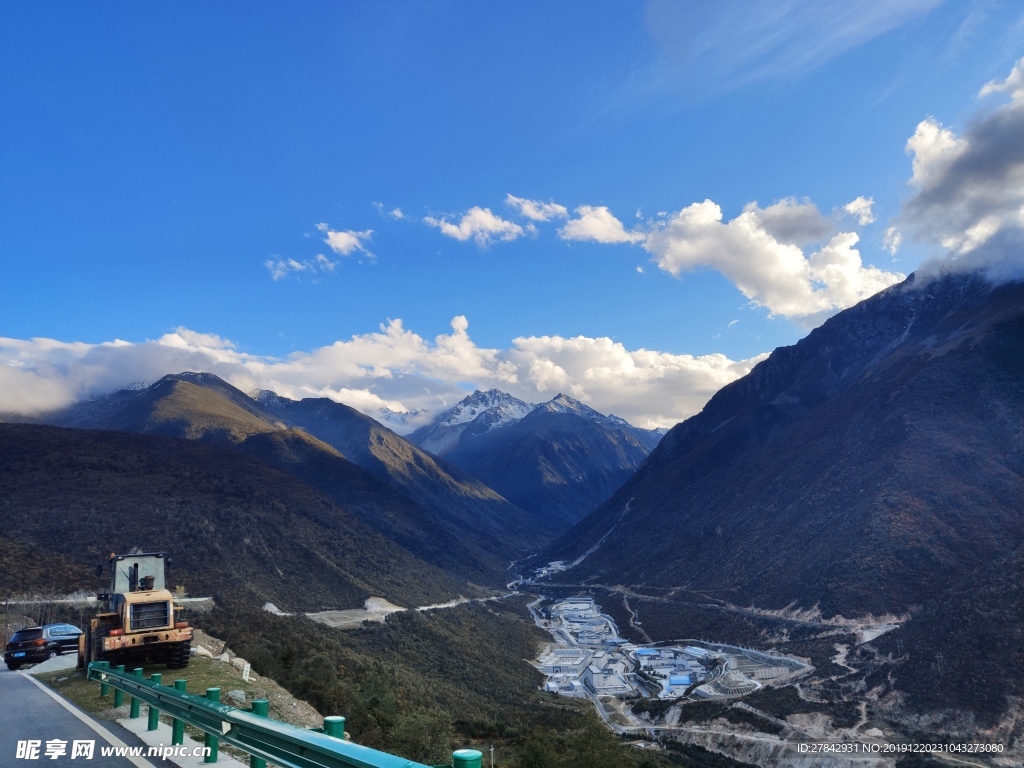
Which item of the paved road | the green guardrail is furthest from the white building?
the green guardrail

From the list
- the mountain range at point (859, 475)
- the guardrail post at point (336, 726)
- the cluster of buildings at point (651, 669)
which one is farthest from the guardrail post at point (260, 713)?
the mountain range at point (859, 475)

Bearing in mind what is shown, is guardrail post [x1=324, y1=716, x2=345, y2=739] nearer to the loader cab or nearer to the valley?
the valley

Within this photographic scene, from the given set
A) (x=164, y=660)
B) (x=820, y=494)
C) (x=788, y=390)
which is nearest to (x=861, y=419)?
(x=820, y=494)

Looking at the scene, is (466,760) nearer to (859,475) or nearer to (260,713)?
(260,713)

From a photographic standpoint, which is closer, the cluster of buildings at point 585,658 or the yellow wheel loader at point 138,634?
the yellow wheel loader at point 138,634

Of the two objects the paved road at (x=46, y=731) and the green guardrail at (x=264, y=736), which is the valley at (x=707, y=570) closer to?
the paved road at (x=46, y=731)

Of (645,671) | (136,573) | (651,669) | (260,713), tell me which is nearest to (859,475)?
(651,669)

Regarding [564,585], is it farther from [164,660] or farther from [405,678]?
[164,660]
